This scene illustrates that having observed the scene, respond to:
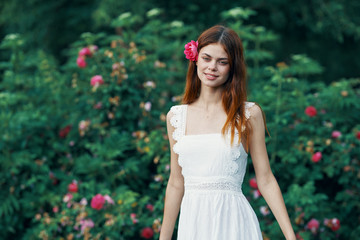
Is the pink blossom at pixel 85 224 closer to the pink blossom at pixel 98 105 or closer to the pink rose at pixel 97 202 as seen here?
the pink rose at pixel 97 202

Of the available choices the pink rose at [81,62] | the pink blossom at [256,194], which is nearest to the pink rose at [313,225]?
the pink blossom at [256,194]

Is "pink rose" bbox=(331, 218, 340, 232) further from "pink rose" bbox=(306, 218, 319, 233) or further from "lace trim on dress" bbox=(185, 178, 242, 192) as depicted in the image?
"lace trim on dress" bbox=(185, 178, 242, 192)

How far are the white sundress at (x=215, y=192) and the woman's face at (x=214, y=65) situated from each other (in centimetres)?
21

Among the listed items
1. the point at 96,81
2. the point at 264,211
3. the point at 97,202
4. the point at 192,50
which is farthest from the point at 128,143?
the point at 192,50

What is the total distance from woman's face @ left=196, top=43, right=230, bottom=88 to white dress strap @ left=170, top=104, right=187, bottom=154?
24cm

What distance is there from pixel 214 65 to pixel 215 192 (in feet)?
2.13

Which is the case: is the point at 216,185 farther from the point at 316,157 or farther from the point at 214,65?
the point at 316,157

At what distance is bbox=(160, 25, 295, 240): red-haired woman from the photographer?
2.61m

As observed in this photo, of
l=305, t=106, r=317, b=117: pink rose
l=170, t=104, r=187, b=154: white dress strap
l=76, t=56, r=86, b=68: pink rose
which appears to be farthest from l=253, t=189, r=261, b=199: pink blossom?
l=76, t=56, r=86, b=68: pink rose

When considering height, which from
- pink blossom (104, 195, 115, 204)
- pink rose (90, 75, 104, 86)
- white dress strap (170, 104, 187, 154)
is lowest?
pink blossom (104, 195, 115, 204)

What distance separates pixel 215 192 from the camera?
8.69 ft

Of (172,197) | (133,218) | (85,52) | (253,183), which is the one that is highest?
(85,52)

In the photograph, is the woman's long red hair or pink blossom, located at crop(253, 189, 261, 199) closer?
the woman's long red hair

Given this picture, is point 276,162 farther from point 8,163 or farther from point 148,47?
point 8,163
